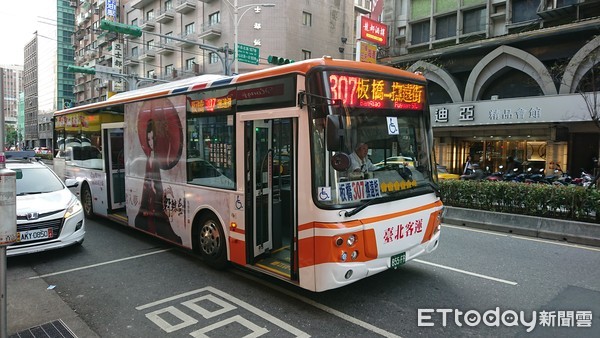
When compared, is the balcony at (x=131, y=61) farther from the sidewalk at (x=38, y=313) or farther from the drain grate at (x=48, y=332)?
the drain grate at (x=48, y=332)

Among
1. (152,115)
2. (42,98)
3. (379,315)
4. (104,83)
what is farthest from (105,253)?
(42,98)

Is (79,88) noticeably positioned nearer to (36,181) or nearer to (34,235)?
(36,181)

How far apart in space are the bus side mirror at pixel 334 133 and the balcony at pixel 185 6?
36.1 metres

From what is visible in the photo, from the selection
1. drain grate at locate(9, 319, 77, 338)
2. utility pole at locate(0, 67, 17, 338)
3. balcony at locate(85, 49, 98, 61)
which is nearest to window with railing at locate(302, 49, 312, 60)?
drain grate at locate(9, 319, 77, 338)

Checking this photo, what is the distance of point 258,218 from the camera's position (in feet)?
18.4

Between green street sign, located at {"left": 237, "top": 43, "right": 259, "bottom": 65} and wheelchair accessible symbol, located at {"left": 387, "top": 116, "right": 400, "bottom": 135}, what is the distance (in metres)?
15.0

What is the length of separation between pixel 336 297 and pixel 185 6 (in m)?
36.6

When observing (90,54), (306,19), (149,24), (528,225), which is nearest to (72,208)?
(528,225)

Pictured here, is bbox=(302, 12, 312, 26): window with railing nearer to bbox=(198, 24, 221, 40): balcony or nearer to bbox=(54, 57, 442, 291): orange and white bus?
bbox=(198, 24, 221, 40): balcony

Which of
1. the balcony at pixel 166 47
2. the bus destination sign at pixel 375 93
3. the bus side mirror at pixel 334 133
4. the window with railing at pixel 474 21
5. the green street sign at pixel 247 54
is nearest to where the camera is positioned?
the bus side mirror at pixel 334 133

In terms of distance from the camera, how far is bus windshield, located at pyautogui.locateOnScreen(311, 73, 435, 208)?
4.41 metres

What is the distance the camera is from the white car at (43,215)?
618cm

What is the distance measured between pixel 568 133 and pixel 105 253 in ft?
65.5

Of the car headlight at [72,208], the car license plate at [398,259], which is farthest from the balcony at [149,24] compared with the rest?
the car license plate at [398,259]
